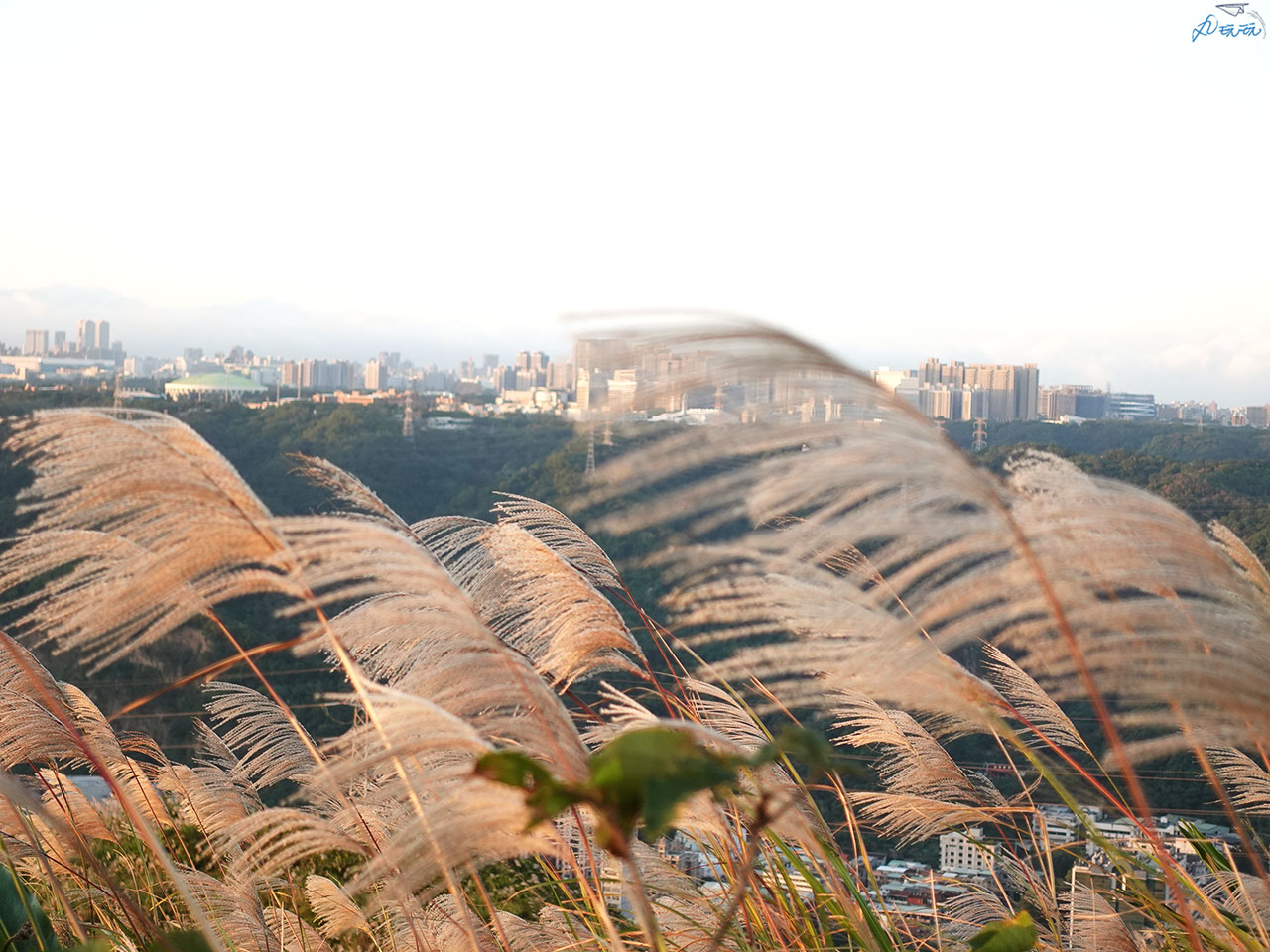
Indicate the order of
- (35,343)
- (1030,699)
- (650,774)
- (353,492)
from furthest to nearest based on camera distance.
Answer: (35,343), (1030,699), (353,492), (650,774)

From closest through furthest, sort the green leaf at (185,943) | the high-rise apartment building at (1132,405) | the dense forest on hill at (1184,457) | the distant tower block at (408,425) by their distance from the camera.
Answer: the green leaf at (185,943) → the dense forest on hill at (1184,457) → the distant tower block at (408,425) → the high-rise apartment building at (1132,405)

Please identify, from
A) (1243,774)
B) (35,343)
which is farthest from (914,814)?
(35,343)

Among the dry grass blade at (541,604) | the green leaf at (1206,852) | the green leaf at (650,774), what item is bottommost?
the green leaf at (1206,852)

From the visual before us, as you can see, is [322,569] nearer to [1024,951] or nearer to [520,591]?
[520,591]

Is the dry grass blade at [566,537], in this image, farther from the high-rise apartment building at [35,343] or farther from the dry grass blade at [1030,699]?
the high-rise apartment building at [35,343]

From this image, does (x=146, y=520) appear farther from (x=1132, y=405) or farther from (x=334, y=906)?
(x=1132, y=405)

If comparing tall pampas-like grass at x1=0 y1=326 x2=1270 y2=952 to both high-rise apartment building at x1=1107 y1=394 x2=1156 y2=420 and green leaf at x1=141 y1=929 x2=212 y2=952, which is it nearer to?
green leaf at x1=141 y1=929 x2=212 y2=952

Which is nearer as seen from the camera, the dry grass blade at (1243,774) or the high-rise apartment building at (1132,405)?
the dry grass blade at (1243,774)

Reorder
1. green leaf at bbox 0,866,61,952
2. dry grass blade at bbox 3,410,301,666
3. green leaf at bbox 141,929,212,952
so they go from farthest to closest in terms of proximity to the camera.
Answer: green leaf at bbox 0,866,61,952, dry grass blade at bbox 3,410,301,666, green leaf at bbox 141,929,212,952

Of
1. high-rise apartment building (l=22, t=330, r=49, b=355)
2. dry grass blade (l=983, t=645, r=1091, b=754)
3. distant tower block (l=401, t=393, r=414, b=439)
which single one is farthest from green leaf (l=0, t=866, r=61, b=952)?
high-rise apartment building (l=22, t=330, r=49, b=355)

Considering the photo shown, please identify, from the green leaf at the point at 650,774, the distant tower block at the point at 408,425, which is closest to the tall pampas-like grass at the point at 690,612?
the green leaf at the point at 650,774

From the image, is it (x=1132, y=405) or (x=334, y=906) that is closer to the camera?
(x=334, y=906)

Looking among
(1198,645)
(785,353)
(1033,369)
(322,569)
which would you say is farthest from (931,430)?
(1033,369)
